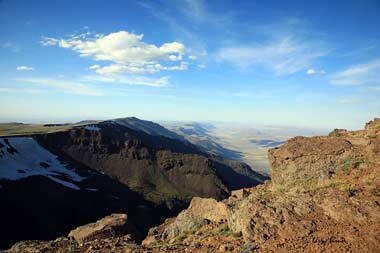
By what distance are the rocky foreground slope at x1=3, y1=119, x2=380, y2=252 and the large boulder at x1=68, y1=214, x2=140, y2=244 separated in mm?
3537

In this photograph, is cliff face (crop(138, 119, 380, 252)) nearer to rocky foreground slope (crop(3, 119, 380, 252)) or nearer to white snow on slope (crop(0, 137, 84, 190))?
rocky foreground slope (crop(3, 119, 380, 252))

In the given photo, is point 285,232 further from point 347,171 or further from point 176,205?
point 176,205

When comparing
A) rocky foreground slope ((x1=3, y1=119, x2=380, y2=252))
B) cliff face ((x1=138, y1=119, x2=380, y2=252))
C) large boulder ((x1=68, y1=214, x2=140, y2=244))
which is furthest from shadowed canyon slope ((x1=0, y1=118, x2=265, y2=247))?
cliff face ((x1=138, y1=119, x2=380, y2=252))

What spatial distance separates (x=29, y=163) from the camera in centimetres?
10369

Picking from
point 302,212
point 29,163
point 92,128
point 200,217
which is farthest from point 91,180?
point 302,212

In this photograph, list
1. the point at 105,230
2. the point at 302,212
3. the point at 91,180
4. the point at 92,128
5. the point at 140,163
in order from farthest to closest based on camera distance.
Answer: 1. the point at 92,128
2. the point at 140,163
3. the point at 91,180
4. the point at 105,230
5. the point at 302,212

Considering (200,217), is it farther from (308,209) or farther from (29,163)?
(29,163)

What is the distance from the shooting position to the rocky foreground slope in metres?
13.8

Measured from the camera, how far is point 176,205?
107750 millimetres

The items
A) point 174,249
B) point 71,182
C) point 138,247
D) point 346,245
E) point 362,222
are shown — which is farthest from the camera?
point 71,182

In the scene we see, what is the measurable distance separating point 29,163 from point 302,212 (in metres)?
107

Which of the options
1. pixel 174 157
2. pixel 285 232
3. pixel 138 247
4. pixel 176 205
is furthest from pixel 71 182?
pixel 285 232

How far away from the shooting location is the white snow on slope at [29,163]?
94.9 m

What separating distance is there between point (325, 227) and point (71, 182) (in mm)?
100002
